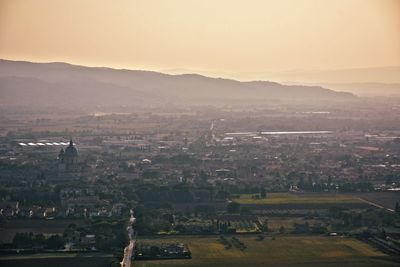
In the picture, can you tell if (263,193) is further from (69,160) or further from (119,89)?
(119,89)

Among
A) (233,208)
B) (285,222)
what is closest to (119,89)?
(233,208)

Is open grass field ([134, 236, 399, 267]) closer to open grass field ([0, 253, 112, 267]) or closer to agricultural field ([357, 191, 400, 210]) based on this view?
open grass field ([0, 253, 112, 267])

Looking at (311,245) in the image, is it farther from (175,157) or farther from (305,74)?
(305,74)

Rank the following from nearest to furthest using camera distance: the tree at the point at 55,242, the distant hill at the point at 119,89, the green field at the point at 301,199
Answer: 1. the tree at the point at 55,242
2. the green field at the point at 301,199
3. the distant hill at the point at 119,89

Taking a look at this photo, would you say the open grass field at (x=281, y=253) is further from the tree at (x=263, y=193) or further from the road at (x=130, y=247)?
the tree at (x=263, y=193)

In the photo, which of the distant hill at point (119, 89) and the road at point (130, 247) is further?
the distant hill at point (119, 89)

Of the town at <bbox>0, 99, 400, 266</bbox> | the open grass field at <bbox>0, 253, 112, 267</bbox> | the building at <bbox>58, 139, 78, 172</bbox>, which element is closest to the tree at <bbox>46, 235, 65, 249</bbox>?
the town at <bbox>0, 99, 400, 266</bbox>

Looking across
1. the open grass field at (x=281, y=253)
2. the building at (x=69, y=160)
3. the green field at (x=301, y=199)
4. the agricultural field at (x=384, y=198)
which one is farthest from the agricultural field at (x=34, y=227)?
the building at (x=69, y=160)
